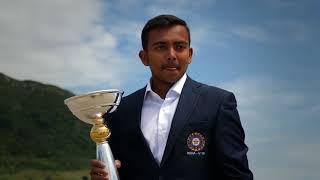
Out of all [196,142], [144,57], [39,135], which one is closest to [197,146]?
[196,142]

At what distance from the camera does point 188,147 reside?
10.3ft

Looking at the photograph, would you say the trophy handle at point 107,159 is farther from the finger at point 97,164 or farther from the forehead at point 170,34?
the forehead at point 170,34

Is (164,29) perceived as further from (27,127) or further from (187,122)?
(27,127)

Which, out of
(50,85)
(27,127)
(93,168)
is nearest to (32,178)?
(27,127)

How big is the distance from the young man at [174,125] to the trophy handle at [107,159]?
0.04 m

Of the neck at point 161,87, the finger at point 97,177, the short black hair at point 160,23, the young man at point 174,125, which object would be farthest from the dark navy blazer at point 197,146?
the short black hair at point 160,23

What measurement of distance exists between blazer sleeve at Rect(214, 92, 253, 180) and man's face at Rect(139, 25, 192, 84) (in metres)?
0.35

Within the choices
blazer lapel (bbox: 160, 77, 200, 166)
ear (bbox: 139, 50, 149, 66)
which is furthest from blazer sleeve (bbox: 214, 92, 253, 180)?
ear (bbox: 139, 50, 149, 66)

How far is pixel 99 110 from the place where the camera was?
3.33m

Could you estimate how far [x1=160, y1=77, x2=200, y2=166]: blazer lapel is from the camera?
3135 millimetres

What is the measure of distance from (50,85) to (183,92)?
129389 mm

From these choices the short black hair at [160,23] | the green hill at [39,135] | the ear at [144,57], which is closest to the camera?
the short black hair at [160,23]

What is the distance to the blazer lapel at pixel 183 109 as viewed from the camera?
3.13 m

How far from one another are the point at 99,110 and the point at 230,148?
83cm
